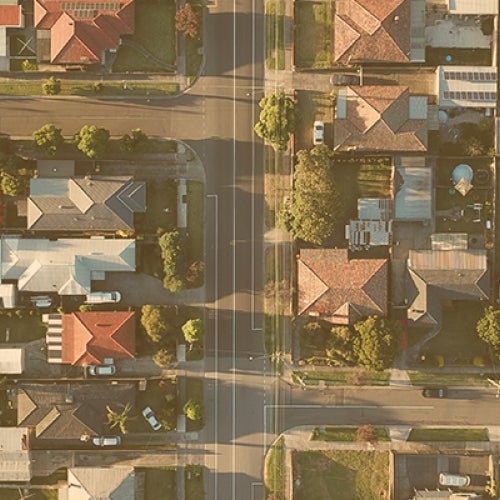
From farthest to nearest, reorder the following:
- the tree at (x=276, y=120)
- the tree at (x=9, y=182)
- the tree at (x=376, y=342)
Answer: the tree at (x=9, y=182)
the tree at (x=276, y=120)
the tree at (x=376, y=342)

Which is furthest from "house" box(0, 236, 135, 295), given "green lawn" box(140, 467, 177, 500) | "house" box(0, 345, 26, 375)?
"green lawn" box(140, 467, 177, 500)

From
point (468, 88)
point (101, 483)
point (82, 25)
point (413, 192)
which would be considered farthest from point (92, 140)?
point (468, 88)

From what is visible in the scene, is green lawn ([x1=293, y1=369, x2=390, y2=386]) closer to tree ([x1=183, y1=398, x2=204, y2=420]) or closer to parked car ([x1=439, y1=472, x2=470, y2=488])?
tree ([x1=183, y1=398, x2=204, y2=420])

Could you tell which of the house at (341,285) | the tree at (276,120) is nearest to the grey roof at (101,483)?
the house at (341,285)

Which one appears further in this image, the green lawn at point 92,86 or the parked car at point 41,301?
the green lawn at point 92,86

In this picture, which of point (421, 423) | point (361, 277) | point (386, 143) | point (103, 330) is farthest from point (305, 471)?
point (386, 143)

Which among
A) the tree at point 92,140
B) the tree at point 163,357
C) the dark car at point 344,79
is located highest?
the dark car at point 344,79

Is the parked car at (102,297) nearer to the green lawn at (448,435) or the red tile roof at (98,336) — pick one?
the red tile roof at (98,336)
